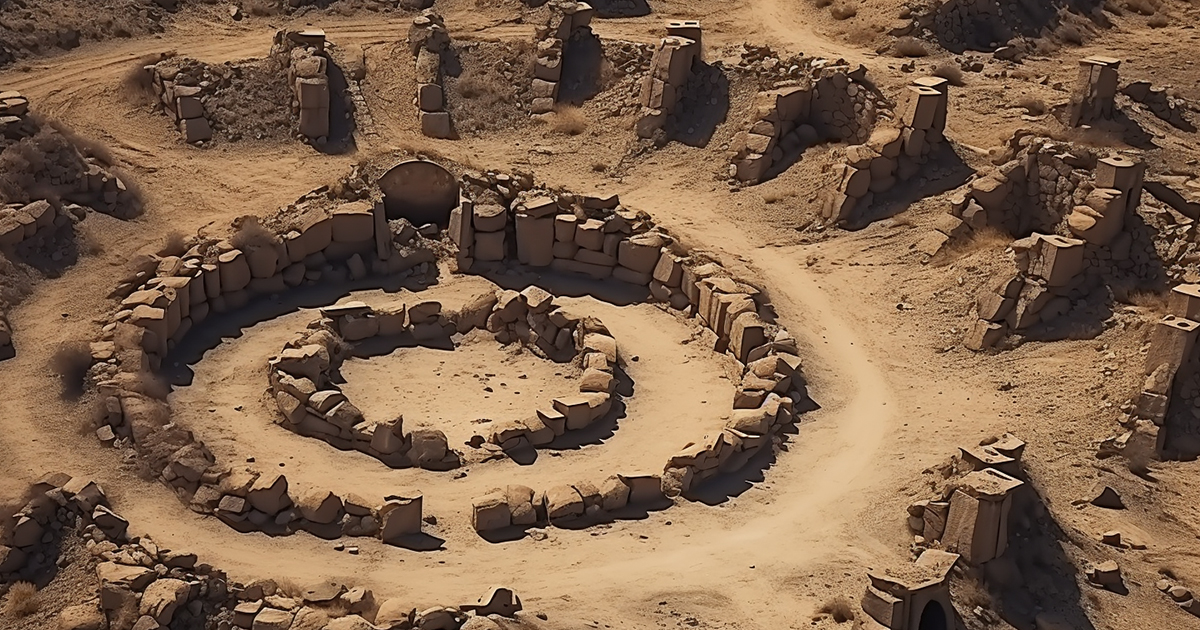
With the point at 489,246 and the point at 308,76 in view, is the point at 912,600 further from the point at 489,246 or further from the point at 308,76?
the point at 308,76

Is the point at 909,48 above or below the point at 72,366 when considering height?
above

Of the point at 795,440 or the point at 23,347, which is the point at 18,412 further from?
the point at 795,440

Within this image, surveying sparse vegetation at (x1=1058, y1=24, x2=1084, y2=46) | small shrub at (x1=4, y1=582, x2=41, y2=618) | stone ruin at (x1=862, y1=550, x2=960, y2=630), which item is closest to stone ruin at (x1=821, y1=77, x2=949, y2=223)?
sparse vegetation at (x1=1058, y1=24, x2=1084, y2=46)

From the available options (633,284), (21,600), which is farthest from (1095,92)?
(21,600)

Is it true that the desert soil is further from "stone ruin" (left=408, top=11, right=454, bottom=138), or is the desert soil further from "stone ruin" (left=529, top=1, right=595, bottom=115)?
"stone ruin" (left=529, top=1, right=595, bottom=115)

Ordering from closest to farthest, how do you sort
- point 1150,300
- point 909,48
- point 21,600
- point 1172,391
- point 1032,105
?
point 21,600
point 1172,391
point 1150,300
point 1032,105
point 909,48
